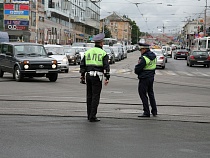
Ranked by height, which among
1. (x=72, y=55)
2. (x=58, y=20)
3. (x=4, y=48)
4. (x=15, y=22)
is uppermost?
(x=58, y=20)

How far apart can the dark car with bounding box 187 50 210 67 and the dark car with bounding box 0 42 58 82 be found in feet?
77.6

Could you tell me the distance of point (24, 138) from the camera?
7.45m

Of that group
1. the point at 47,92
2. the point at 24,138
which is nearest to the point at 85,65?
the point at 24,138

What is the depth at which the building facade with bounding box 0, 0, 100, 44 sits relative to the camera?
70.6 metres

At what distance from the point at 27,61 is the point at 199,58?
25.5m

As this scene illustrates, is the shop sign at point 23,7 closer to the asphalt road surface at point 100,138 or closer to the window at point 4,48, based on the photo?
the window at point 4,48

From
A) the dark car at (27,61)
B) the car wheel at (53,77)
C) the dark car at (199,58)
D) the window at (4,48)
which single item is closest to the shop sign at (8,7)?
the dark car at (199,58)

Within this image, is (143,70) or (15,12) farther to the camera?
(15,12)

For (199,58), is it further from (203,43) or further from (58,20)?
(58,20)

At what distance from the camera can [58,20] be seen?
91688 millimetres

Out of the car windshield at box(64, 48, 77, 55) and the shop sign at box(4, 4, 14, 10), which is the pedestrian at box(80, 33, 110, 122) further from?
the shop sign at box(4, 4, 14, 10)

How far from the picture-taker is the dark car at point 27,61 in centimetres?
1880

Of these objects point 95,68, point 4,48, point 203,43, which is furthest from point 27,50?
point 203,43

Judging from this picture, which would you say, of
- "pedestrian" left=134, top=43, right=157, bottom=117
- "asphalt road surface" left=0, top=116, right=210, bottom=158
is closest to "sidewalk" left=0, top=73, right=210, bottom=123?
"pedestrian" left=134, top=43, right=157, bottom=117
